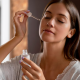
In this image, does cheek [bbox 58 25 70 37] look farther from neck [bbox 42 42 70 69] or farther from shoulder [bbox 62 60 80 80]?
shoulder [bbox 62 60 80 80]

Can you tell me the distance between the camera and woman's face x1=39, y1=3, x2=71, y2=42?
929mm

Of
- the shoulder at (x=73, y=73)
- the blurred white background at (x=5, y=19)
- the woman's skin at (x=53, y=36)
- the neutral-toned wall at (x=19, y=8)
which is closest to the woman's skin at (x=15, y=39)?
the woman's skin at (x=53, y=36)

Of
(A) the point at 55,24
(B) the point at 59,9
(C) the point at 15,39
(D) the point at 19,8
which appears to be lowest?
(C) the point at 15,39

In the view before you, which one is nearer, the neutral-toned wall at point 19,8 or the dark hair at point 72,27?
the dark hair at point 72,27

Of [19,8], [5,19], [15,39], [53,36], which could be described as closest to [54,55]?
[53,36]

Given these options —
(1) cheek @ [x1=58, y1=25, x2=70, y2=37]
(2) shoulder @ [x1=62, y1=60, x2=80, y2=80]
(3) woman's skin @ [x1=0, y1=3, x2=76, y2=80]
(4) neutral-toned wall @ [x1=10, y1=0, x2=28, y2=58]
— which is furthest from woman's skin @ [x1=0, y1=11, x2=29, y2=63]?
(4) neutral-toned wall @ [x1=10, y1=0, x2=28, y2=58]

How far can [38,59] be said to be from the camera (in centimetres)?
113

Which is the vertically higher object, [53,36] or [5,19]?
[5,19]

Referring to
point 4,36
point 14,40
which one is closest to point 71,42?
point 14,40

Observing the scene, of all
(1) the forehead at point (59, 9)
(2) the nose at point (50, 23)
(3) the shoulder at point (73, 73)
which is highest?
(1) the forehead at point (59, 9)

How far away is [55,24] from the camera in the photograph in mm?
949

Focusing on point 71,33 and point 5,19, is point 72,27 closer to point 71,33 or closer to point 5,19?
point 71,33

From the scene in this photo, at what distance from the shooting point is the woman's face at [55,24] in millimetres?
929

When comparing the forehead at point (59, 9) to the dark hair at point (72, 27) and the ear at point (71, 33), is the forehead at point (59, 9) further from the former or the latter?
the ear at point (71, 33)
